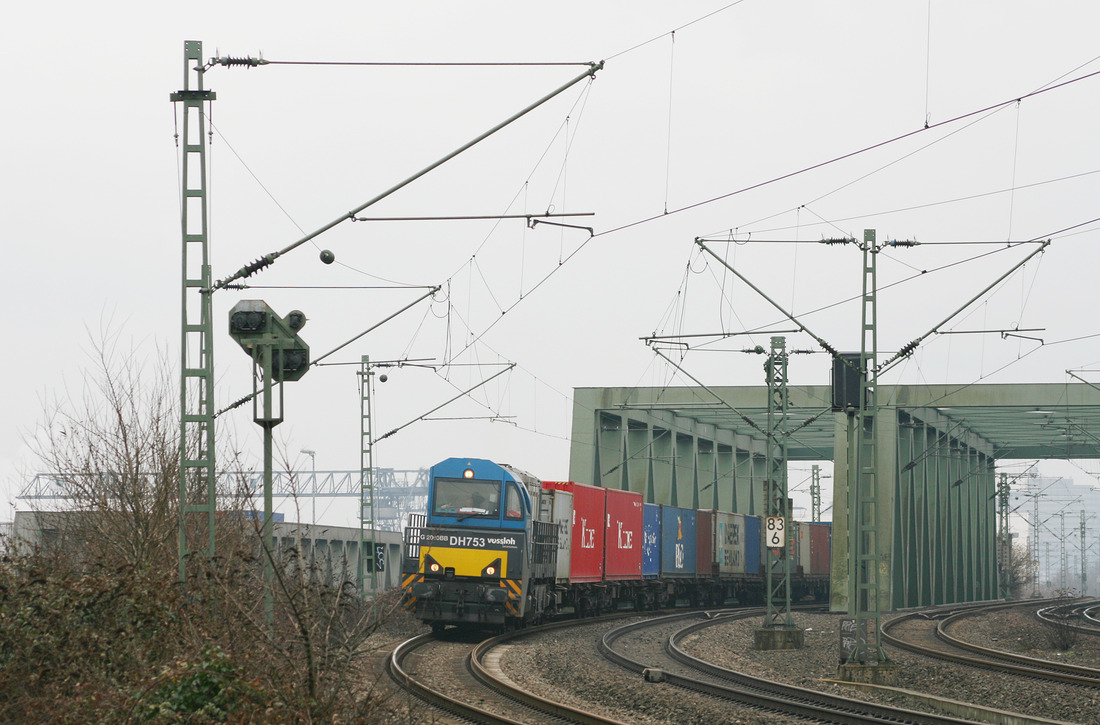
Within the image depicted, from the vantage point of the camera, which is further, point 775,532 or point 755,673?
point 775,532

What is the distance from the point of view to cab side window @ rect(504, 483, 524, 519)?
23.6m

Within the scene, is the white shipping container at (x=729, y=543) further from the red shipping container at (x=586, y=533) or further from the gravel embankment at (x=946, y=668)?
the red shipping container at (x=586, y=533)

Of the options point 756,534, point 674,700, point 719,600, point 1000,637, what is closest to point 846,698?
point 674,700

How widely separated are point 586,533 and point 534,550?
238 inches

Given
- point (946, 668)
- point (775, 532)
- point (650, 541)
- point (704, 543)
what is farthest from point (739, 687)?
point (704, 543)

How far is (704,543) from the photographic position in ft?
143

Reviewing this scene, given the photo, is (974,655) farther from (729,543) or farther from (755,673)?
(729,543)

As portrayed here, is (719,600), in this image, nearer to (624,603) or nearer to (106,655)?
(624,603)

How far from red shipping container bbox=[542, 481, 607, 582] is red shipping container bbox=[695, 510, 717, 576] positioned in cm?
→ 1120

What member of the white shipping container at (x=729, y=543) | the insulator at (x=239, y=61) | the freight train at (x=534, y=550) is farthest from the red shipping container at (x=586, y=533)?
the insulator at (x=239, y=61)

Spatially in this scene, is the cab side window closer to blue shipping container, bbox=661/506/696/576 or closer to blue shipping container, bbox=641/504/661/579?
blue shipping container, bbox=641/504/661/579

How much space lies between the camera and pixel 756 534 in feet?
170

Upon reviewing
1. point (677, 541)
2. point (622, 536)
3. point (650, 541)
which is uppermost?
point (622, 536)

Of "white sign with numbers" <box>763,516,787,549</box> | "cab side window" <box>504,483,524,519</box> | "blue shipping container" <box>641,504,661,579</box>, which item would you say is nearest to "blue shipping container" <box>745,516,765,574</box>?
"blue shipping container" <box>641,504,661,579</box>
